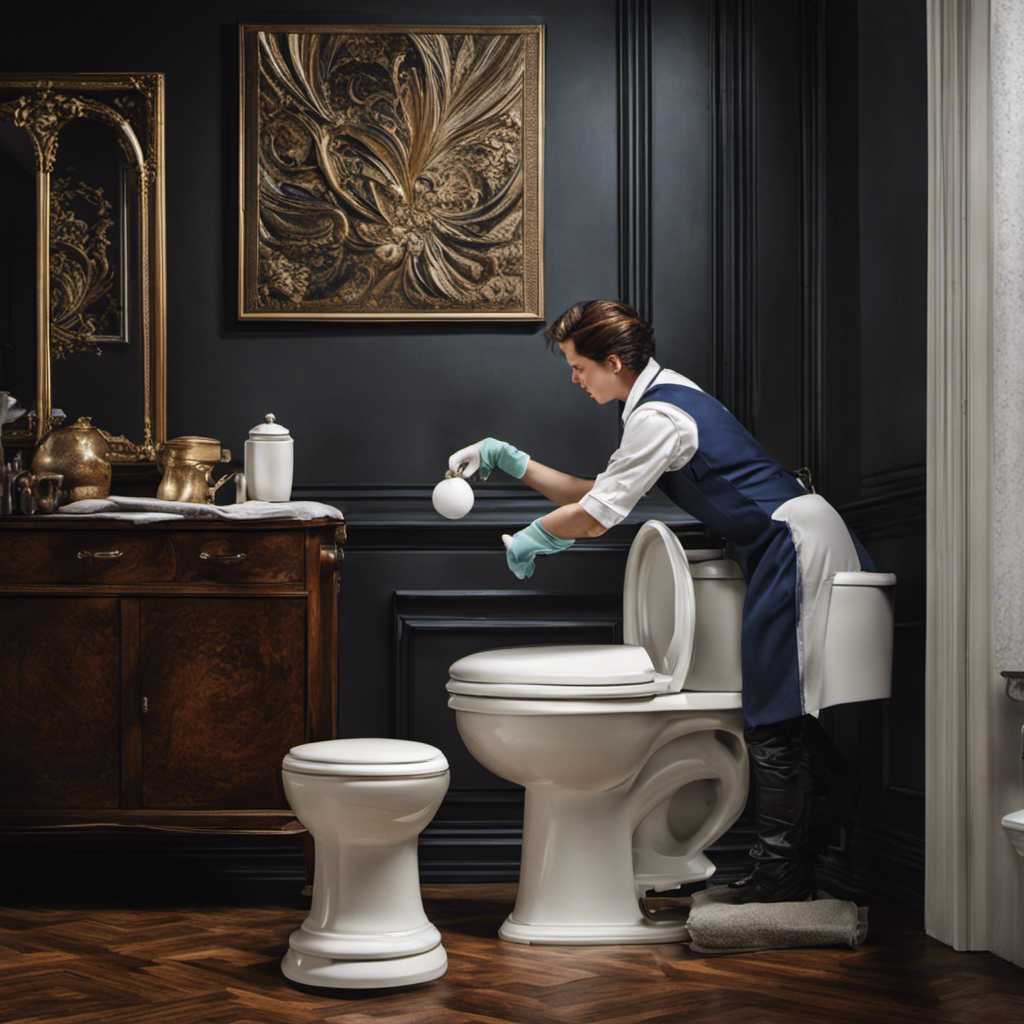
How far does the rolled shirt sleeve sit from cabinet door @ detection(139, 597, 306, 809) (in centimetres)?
70

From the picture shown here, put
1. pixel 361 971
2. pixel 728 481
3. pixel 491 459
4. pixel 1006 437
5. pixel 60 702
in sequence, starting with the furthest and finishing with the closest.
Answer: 1. pixel 491 459
2. pixel 60 702
3. pixel 728 481
4. pixel 1006 437
5. pixel 361 971

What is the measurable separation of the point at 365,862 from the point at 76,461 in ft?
4.28

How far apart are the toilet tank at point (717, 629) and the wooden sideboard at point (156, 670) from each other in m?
0.83

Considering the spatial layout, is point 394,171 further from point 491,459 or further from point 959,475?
point 959,475

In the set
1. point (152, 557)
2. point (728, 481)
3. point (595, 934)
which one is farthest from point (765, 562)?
point (152, 557)

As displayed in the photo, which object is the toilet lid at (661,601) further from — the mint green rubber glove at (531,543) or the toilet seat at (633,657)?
the mint green rubber glove at (531,543)

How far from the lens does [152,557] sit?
245 cm

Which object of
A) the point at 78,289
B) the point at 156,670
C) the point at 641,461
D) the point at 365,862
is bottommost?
the point at 365,862

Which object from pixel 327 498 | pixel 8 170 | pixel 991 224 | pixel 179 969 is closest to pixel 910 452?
pixel 991 224

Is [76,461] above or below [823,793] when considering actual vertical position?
above

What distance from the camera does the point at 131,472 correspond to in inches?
114

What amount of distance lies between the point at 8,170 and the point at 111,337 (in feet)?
1.70

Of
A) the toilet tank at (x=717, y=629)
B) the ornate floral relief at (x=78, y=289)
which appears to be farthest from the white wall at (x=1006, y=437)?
the ornate floral relief at (x=78, y=289)

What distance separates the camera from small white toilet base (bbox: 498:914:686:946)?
87.5 inches
